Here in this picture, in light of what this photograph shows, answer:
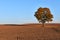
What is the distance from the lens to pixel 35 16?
67562mm

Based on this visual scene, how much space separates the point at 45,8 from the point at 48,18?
3846 millimetres

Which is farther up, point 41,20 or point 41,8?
point 41,8

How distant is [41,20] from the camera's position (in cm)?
6794

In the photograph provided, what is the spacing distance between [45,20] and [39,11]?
411 centimetres

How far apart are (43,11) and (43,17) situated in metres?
2.21

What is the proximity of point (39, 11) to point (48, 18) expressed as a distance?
13.1ft

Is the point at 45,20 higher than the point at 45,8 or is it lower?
lower

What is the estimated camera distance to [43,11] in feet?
218

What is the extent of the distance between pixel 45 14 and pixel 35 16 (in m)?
3.90

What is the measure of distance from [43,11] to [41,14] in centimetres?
142

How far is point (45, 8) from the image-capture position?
67.4 metres

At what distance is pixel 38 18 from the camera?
66.7 meters

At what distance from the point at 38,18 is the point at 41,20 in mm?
1830

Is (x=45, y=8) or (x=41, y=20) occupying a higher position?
(x=45, y=8)
